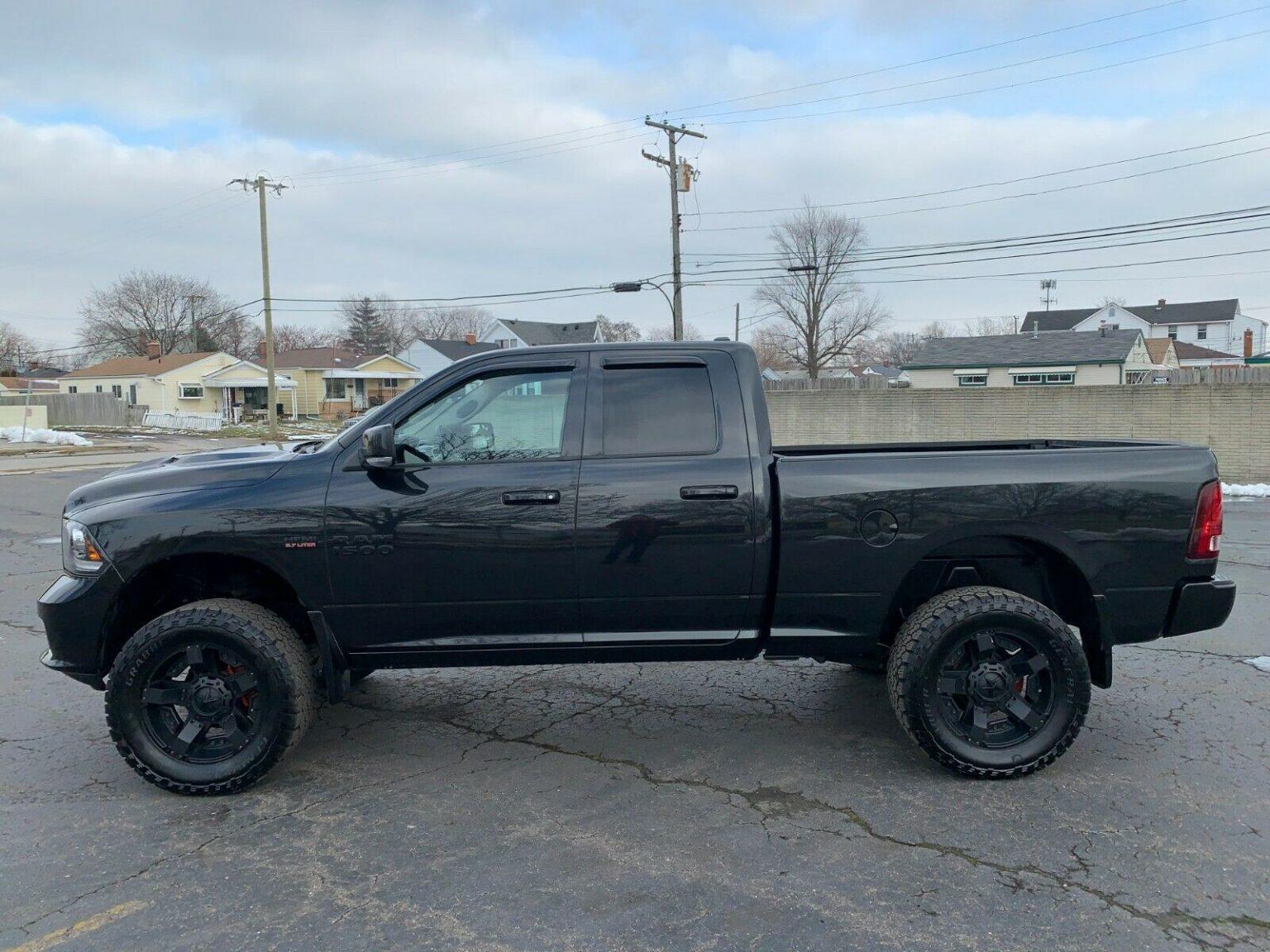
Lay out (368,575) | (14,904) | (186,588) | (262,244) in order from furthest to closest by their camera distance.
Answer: (262,244)
(186,588)
(368,575)
(14,904)

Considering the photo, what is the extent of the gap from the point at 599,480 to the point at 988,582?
6.46 ft

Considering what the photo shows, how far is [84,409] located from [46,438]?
19003mm

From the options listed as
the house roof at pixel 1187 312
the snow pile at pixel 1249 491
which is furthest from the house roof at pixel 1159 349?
the snow pile at pixel 1249 491

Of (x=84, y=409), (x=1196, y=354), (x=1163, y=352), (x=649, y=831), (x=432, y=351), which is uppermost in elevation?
(x=432, y=351)

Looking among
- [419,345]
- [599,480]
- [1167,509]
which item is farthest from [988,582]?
[419,345]

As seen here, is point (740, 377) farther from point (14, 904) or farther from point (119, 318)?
point (119, 318)

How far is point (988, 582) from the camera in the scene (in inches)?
177

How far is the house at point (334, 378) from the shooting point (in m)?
59.6

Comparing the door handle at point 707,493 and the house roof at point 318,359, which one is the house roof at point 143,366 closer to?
the house roof at point 318,359

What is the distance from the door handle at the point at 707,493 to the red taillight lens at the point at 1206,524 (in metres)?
2.06

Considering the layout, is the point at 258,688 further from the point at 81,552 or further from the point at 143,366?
the point at 143,366

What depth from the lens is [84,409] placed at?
50.4 m

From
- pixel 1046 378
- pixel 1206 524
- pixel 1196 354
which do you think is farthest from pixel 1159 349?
pixel 1206 524

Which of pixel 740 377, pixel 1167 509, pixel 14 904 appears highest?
pixel 740 377
